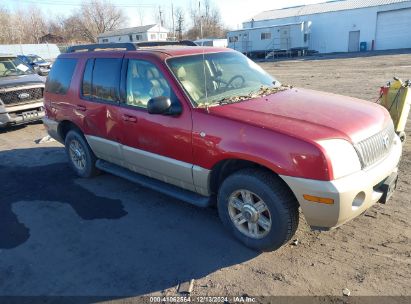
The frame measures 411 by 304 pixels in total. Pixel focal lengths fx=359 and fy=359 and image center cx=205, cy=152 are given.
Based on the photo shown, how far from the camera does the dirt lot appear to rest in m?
3.15

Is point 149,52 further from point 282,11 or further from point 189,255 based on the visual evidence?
point 282,11

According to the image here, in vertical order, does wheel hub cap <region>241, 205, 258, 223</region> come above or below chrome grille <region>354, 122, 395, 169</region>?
below

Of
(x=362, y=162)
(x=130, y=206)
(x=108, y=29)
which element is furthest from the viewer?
(x=108, y=29)

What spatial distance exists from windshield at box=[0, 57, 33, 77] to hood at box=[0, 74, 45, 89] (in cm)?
41

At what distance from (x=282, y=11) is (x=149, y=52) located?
53.3m

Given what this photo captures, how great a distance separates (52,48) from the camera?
51.3 meters

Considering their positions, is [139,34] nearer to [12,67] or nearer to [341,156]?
[12,67]

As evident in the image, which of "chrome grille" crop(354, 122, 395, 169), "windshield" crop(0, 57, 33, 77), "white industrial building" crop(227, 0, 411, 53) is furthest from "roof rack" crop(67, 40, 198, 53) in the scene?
"white industrial building" crop(227, 0, 411, 53)

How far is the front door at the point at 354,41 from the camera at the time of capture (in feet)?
137

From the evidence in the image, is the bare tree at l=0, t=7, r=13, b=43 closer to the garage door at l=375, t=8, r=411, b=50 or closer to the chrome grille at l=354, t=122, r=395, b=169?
the garage door at l=375, t=8, r=411, b=50

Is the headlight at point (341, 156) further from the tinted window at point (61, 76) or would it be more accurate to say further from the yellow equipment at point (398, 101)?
the tinted window at point (61, 76)

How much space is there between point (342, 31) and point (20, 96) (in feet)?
135

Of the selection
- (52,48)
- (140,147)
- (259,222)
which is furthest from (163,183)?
(52,48)

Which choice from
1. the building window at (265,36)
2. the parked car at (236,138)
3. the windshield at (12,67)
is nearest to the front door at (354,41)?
the building window at (265,36)
